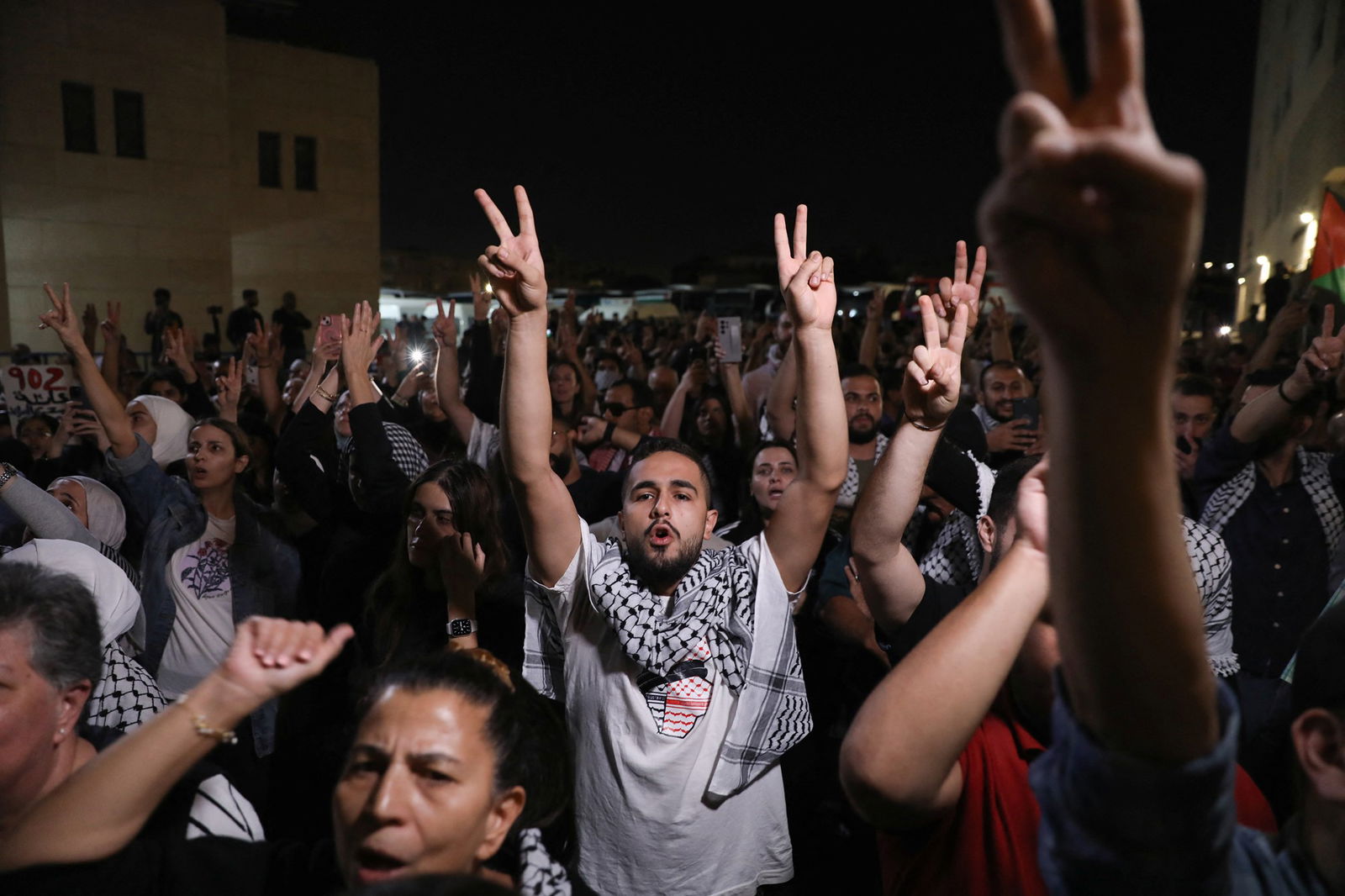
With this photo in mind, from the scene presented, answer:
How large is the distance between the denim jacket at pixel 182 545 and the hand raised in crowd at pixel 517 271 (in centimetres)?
190

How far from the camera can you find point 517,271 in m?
2.52

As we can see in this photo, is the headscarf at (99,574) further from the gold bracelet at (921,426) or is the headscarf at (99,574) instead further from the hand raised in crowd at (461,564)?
the gold bracelet at (921,426)

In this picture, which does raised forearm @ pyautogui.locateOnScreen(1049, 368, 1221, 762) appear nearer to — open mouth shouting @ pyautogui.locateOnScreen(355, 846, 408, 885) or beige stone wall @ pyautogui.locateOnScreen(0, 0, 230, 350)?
open mouth shouting @ pyautogui.locateOnScreen(355, 846, 408, 885)

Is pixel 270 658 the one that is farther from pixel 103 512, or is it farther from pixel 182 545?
pixel 103 512

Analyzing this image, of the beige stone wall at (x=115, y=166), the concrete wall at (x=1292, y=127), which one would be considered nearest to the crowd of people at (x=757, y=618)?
the beige stone wall at (x=115, y=166)

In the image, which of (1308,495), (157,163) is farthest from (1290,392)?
(157,163)

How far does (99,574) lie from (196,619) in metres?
1.18

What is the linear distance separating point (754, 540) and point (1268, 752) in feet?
4.28

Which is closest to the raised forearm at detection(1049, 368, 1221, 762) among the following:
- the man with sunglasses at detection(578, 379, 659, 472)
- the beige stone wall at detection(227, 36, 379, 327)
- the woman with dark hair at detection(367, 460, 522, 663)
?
the woman with dark hair at detection(367, 460, 522, 663)

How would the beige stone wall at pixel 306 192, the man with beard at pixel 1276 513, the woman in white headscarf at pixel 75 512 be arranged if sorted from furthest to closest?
1. the beige stone wall at pixel 306 192
2. the man with beard at pixel 1276 513
3. the woman in white headscarf at pixel 75 512

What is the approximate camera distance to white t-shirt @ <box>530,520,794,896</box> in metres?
2.42

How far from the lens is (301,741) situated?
374 cm

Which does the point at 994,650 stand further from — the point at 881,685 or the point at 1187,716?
the point at 1187,716

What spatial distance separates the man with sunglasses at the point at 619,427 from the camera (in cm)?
570
